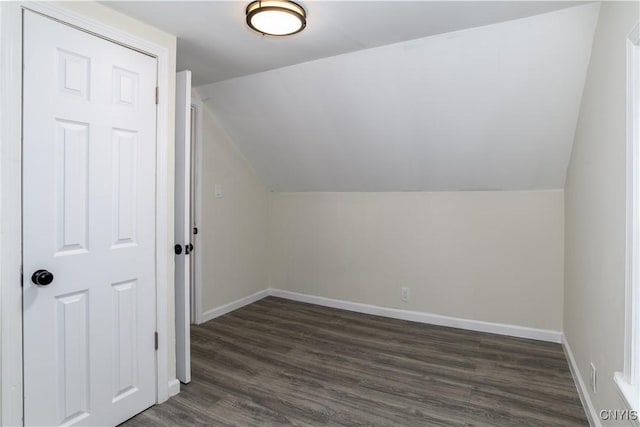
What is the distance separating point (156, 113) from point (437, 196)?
259 cm

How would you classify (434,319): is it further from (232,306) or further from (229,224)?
(229,224)

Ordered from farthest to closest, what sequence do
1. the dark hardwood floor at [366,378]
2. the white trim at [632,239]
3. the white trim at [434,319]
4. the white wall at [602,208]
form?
1. the white trim at [434,319]
2. the dark hardwood floor at [366,378]
3. the white wall at [602,208]
4. the white trim at [632,239]

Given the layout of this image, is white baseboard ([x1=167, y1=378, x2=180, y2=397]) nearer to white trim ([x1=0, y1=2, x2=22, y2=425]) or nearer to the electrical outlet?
white trim ([x1=0, y1=2, x2=22, y2=425])

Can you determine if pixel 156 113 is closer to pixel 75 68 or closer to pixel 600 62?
pixel 75 68

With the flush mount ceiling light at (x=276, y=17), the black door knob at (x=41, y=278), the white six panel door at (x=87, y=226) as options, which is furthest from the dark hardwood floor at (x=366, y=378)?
the flush mount ceiling light at (x=276, y=17)

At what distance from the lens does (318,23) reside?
7.02 ft

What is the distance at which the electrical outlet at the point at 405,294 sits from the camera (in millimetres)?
3668

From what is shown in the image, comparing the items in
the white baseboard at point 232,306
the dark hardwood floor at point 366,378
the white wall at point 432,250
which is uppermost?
the white wall at point 432,250

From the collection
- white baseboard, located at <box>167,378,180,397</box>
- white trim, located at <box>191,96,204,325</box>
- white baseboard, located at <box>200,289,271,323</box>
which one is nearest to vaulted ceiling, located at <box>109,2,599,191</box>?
white trim, located at <box>191,96,204,325</box>

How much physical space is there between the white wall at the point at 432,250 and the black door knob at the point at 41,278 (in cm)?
280

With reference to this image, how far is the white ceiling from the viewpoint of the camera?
1938mm

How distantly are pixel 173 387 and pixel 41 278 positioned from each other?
1104mm

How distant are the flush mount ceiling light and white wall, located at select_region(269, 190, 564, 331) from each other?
84.4 inches

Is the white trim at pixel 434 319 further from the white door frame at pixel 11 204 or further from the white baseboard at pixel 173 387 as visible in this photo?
the white door frame at pixel 11 204
